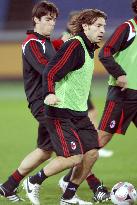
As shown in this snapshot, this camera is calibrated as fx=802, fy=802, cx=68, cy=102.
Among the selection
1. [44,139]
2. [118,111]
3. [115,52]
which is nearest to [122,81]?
Answer: [115,52]

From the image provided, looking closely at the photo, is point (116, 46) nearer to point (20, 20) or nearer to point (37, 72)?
point (37, 72)

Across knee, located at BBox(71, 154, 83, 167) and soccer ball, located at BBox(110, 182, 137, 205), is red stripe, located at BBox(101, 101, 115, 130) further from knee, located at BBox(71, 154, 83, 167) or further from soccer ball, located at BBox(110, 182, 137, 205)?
knee, located at BBox(71, 154, 83, 167)

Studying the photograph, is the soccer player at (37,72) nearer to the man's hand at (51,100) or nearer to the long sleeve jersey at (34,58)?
the long sleeve jersey at (34,58)

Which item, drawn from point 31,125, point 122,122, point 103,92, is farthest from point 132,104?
point 103,92

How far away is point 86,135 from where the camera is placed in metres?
7.82

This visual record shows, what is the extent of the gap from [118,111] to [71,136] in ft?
4.11

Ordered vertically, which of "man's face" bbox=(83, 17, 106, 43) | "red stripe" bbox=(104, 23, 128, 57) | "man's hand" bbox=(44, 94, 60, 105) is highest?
"man's face" bbox=(83, 17, 106, 43)

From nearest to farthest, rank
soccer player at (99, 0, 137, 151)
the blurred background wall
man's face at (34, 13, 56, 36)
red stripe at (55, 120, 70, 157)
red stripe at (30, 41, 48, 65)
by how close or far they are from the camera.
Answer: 1. red stripe at (55, 120, 70, 157)
2. red stripe at (30, 41, 48, 65)
3. man's face at (34, 13, 56, 36)
4. soccer player at (99, 0, 137, 151)
5. the blurred background wall

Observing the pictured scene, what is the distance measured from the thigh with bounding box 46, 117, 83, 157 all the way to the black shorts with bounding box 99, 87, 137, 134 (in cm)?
116

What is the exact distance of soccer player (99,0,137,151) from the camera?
8.47m

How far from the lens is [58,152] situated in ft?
25.2

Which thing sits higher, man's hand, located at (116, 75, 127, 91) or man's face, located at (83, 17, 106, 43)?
man's face, located at (83, 17, 106, 43)

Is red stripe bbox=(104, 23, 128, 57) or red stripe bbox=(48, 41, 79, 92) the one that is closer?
red stripe bbox=(48, 41, 79, 92)

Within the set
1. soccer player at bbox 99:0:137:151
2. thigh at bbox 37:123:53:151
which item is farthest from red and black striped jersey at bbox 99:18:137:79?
thigh at bbox 37:123:53:151
